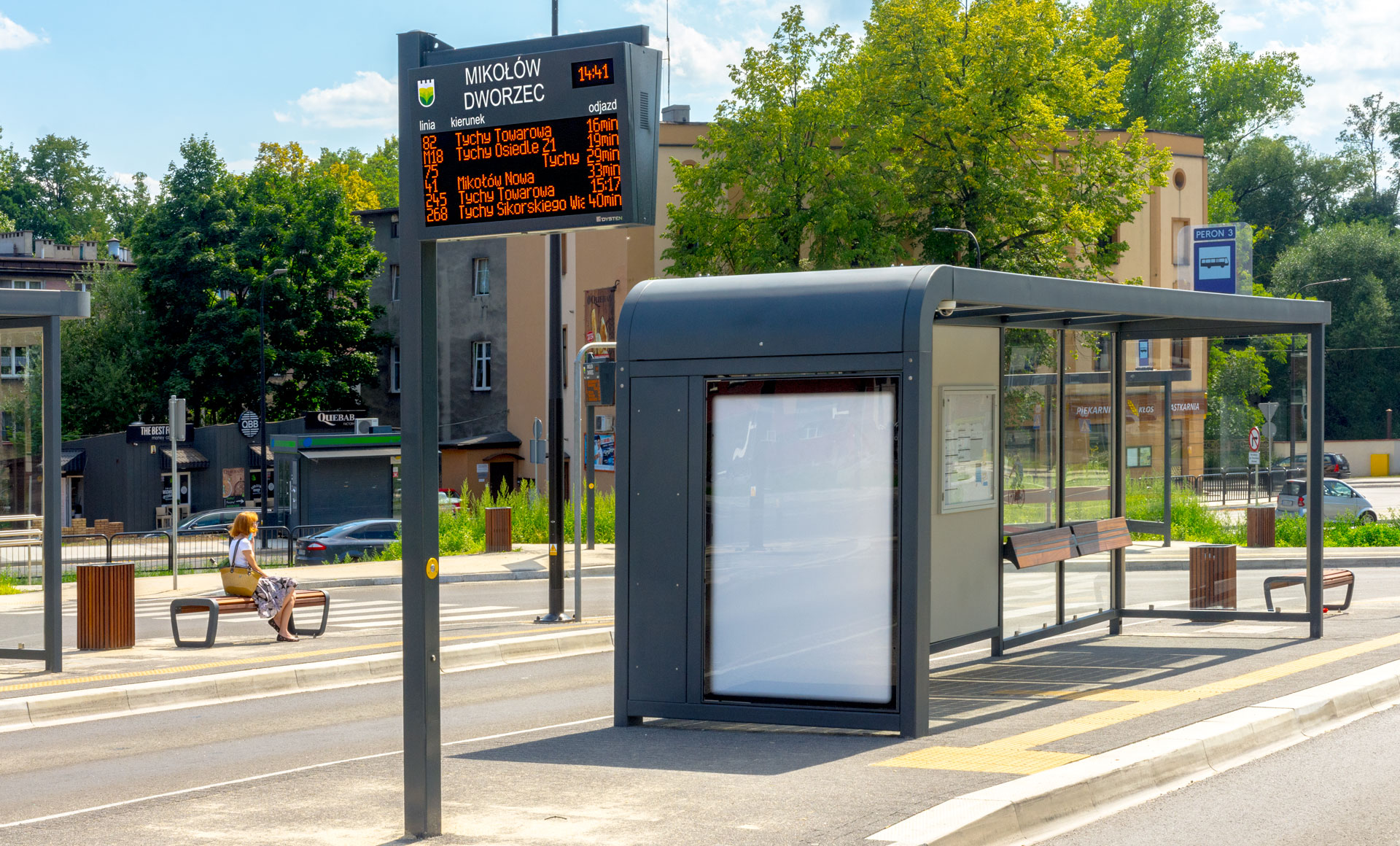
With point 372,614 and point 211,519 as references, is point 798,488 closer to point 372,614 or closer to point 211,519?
point 372,614

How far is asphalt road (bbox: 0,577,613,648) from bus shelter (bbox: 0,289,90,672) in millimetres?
1620

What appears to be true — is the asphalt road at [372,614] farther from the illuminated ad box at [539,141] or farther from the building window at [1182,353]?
the building window at [1182,353]

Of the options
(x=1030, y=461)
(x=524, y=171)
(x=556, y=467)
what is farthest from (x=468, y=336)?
(x=524, y=171)

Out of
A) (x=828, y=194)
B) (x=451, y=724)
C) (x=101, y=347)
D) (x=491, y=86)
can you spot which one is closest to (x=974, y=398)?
(x=451, y=724)

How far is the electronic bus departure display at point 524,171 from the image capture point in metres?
6.36

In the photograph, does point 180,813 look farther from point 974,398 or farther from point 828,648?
point 974,398

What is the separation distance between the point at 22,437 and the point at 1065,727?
10124 millimetres

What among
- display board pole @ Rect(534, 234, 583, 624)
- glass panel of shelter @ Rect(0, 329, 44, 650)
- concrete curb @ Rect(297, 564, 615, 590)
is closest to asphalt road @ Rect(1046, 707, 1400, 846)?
display board pole @ Rect(534, 234, 583, 624)

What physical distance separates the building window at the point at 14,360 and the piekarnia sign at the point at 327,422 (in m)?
26.5

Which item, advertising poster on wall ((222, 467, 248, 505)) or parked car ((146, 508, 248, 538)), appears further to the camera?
advertising poster on wall ((222, 467, 248, 505))

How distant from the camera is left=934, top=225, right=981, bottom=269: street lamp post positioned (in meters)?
36.6

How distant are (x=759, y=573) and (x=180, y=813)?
12.1 feet

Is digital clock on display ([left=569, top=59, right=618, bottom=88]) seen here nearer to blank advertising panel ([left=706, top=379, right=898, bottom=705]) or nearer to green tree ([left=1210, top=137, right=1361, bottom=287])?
blank advertising panel ([left=706, top=379, right=898, bottom=705])

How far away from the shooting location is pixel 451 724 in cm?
1045
